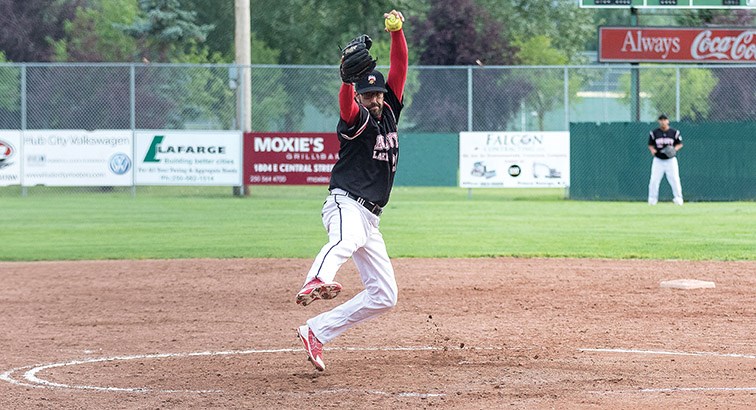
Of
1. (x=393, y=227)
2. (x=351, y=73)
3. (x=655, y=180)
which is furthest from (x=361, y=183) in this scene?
(x=655, y=180)

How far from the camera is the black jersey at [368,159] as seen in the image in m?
7.12

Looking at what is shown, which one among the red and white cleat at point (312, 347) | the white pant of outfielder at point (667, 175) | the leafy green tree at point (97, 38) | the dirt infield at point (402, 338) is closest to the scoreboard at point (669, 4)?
the white pant of outfielder at point (667, 175)

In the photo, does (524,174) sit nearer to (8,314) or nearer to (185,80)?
(185,80)

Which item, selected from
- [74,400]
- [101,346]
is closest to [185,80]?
[101,346]

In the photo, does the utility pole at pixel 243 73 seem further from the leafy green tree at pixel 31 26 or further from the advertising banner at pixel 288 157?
the leafy green tree at pixel 31 26

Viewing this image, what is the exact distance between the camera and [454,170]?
25938 mm

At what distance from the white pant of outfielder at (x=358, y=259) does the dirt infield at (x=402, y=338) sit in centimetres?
32

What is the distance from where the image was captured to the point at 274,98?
34156 mm

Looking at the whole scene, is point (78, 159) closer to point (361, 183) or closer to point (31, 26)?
point (361, 183)

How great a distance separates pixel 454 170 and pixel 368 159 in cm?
1883

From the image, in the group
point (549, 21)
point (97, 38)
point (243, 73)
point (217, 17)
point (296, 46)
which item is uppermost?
point (549, 21)

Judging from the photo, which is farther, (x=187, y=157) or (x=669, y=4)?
(x=669, y=4)

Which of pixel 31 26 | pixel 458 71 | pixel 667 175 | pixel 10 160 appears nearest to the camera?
pixel 667 175

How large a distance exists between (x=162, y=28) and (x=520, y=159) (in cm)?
2087
